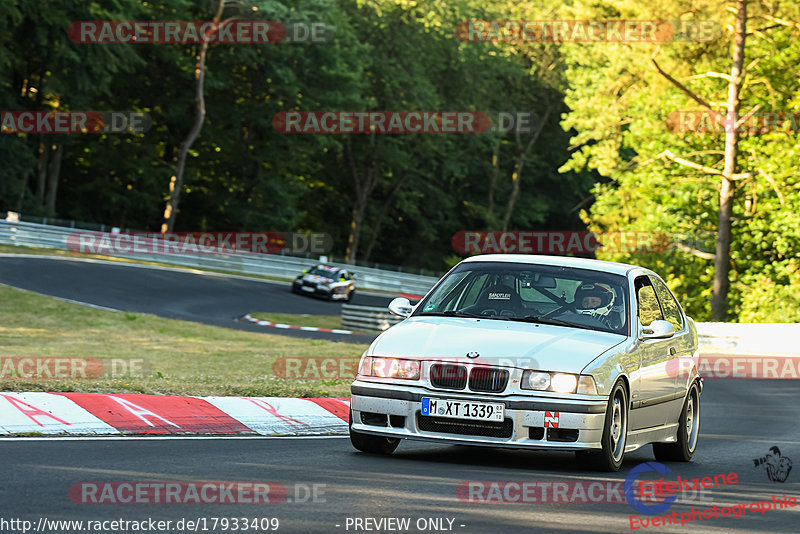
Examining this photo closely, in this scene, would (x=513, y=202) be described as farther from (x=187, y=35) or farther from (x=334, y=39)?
(x=187, y=35)

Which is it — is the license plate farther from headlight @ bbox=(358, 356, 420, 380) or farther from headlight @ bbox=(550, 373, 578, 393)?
headlight @ bbox=(550, 373, 578, 393)

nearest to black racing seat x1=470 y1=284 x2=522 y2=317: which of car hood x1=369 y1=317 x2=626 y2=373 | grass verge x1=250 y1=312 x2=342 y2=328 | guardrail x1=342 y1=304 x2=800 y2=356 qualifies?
car hood x1=369 y1=317 x2=626 y2=373

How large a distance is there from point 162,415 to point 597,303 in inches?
154

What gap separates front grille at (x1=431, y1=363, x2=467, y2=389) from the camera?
8680 millimetres

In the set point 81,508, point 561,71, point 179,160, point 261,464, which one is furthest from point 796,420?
point 561,71

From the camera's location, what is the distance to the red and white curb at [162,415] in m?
9.81

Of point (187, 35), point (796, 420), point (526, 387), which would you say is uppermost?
point (187, 35)

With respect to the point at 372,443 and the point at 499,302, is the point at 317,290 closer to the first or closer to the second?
the point at 499,302

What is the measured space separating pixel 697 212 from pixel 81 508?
38.1m

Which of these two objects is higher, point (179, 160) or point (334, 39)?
point (334, 39)

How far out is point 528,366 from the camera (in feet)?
28.2

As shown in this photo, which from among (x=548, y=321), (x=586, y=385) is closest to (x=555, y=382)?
(x=586, y=385)

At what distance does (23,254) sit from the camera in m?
39.3

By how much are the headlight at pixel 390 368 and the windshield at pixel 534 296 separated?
102 centimetres
